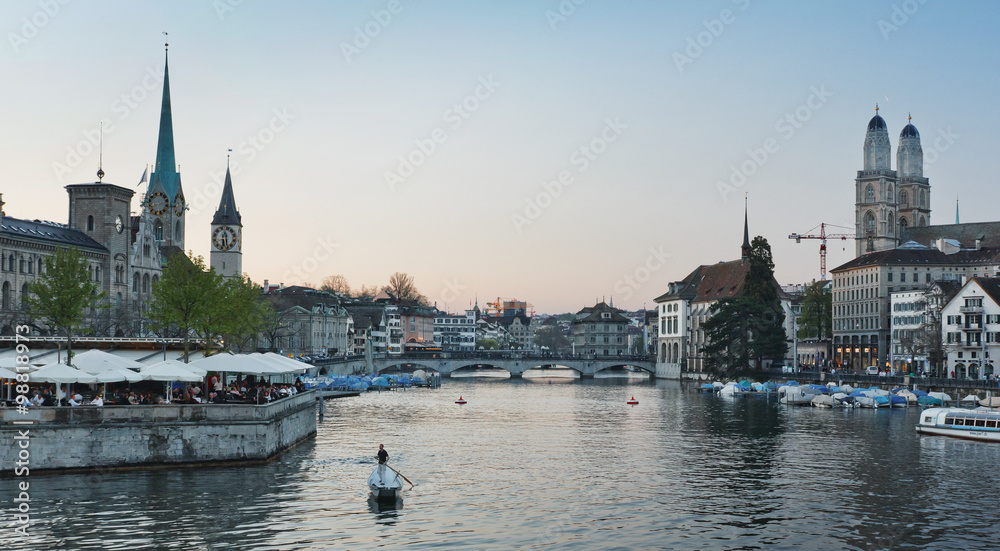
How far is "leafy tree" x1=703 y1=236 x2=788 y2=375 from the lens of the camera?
12838 cm

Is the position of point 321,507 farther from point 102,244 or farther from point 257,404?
point 102,244

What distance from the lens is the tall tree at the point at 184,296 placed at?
2527 inches

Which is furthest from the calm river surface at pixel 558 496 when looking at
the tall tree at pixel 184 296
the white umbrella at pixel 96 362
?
the tall tree at pixel 184 296

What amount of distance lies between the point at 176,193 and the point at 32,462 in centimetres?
13855

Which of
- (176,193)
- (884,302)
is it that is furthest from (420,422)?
(176,193)

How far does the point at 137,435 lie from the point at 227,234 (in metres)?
131

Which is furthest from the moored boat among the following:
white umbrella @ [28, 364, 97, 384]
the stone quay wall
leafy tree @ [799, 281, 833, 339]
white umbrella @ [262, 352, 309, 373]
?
leafy tree @ [799, 281, 833, 339]

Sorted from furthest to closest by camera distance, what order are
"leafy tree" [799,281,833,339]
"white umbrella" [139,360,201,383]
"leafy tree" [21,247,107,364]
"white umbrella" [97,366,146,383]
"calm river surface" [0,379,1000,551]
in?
"leafy tree" [799,281,833,339] < "leafy tree" [21,247,107,364] < "white umbrella" [139,360,201,383] < "white umbrella" [97,366,146,383] < "calm river surface" [0,379,1000,551]

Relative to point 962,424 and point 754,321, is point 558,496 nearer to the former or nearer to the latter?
point 962,424

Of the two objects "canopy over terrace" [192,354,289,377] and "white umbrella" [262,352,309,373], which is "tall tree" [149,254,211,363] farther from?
"canopy over terrace" [192,354,289,377]

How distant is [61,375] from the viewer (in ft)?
138

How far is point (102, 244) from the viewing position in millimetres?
114312

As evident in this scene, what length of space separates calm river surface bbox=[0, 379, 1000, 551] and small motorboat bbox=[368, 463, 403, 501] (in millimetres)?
540

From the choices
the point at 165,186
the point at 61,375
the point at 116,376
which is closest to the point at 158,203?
the point at 165,186
